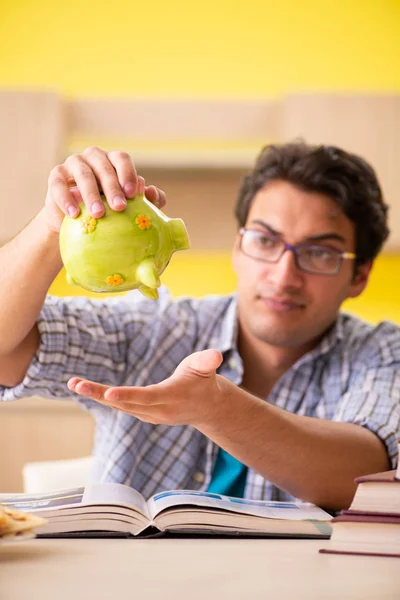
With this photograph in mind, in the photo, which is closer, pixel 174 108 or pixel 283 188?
pixel 283 188

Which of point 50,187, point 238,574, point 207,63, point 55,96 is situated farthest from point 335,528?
point 207,63

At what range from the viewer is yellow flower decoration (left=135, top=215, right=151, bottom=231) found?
95cm

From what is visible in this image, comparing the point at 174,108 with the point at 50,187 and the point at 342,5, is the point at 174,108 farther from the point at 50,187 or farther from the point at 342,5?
the point at 50,187

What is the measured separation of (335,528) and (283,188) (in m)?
0.99

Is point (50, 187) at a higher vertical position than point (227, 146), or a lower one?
higher

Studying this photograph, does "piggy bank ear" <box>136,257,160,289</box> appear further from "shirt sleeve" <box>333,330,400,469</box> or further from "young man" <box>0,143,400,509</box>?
"shirt sleeve" <box>333,330,400,469</box>

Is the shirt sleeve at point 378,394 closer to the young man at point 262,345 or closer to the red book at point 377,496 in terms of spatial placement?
the young man at point 262,345

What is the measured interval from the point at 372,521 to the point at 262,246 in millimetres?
886

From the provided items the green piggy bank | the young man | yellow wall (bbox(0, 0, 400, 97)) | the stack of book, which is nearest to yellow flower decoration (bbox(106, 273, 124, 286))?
the green piggy bank

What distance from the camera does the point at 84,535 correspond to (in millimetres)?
946

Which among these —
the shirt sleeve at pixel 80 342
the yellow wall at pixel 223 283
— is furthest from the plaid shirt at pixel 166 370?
the yellow wall at pixel 223 283

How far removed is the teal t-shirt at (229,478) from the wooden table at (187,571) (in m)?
0.61

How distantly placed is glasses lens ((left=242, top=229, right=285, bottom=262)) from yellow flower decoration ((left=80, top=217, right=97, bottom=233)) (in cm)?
75

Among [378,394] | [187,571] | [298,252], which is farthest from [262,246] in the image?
[187,571]
